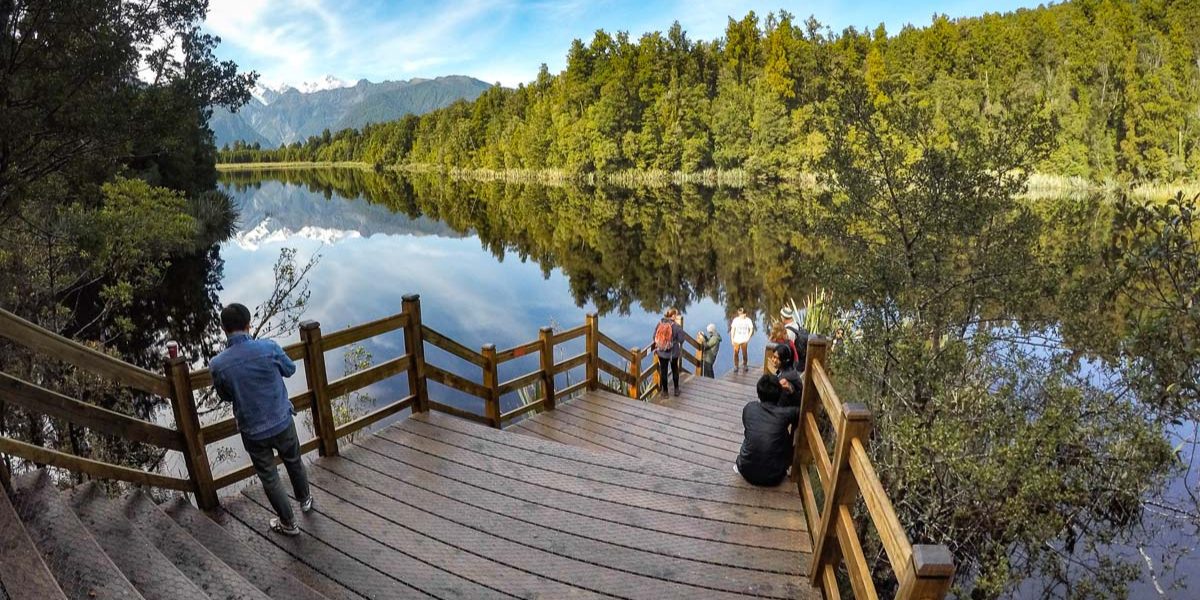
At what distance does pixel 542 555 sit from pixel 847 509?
1.86m

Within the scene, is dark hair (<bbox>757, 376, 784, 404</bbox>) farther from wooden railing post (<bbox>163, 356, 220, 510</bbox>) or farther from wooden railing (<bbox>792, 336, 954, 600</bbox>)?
wooden railing post (<bbox>163, 356, 220, 510</bbox>)

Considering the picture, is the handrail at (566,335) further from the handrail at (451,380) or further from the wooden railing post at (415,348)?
the wooden railing post at (415,348)

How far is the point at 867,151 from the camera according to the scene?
29.8 ft

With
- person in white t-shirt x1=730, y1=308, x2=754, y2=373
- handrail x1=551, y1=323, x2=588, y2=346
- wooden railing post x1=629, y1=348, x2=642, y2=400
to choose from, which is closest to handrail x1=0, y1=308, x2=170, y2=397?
handrail x1=551, y1=323, x2=588, y2=346

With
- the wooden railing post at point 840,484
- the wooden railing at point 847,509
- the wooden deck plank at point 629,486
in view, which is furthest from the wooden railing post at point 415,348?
the wooden railing post at point 840,484

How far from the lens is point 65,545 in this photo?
118 inches

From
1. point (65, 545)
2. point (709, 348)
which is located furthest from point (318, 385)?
point (709, 348)

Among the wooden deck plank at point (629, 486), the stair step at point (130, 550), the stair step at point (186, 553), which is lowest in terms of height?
the wooden deck plank at point (629, 486)

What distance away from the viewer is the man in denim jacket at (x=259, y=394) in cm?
387

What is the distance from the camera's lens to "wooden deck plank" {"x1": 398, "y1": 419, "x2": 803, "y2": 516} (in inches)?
173

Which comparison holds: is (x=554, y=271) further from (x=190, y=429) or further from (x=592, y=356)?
(x=190, y=429)

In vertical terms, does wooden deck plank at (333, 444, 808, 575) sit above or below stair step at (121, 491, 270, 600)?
below

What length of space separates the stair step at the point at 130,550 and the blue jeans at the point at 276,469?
685 mm

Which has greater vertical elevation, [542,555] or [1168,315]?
[1168,315]
